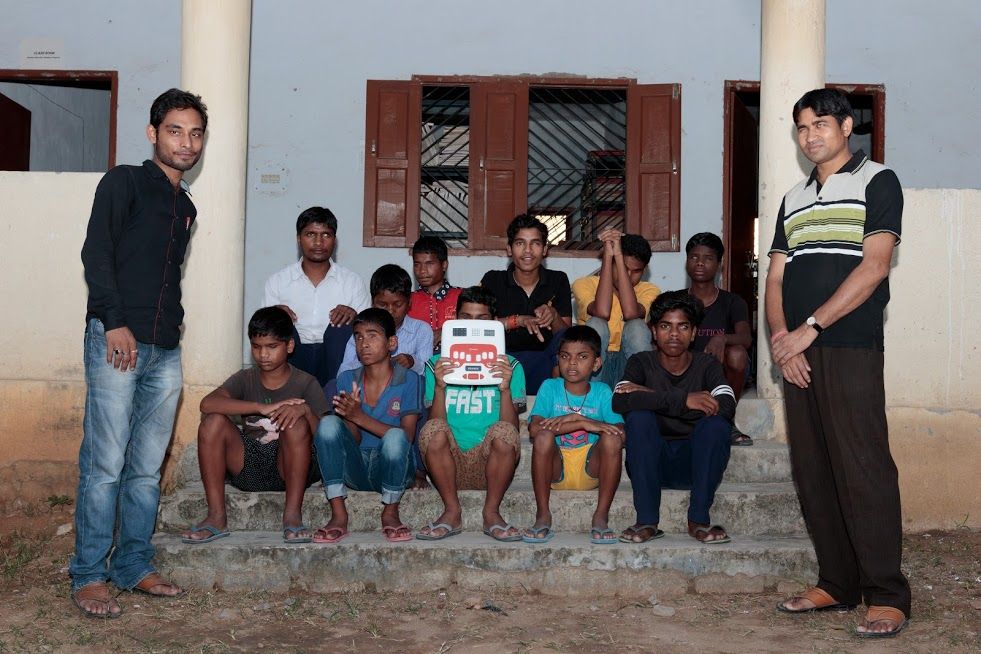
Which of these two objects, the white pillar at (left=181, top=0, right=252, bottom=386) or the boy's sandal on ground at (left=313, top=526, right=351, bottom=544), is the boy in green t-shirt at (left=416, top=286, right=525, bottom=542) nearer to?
the boy's sandal on ground at (left=313, top=526, right=351, bottom=544)

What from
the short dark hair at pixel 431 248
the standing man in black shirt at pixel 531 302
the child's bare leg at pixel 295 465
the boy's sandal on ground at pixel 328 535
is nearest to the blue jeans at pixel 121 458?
the child's bare leg at pixel 295 465

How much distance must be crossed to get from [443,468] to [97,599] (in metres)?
1.46

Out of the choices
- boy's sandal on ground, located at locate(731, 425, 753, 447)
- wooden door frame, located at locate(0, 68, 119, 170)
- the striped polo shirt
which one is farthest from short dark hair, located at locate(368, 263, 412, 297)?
wooden door frame, located at locate(0, 68, 119, 170)

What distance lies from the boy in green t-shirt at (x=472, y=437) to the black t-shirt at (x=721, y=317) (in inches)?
57.2

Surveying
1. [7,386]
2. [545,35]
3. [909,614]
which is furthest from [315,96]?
[909,614]

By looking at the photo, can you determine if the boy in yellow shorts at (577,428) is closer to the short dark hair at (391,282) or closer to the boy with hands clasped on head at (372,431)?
the boy with hands clasped on head at (372,431)

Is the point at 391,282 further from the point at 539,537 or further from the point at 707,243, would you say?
the point at 707,243

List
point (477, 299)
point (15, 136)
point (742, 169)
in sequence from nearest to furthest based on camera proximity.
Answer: point (477, 299) < point (742, 169) < point (15, 136)

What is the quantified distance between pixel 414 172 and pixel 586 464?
358 centimetres

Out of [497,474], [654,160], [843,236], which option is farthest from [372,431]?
[654,160]

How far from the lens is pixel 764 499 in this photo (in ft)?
15.8

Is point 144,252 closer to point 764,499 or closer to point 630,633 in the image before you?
point 630,633

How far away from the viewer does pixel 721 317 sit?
6074 millimetres

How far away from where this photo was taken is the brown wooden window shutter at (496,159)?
25.6 feet
